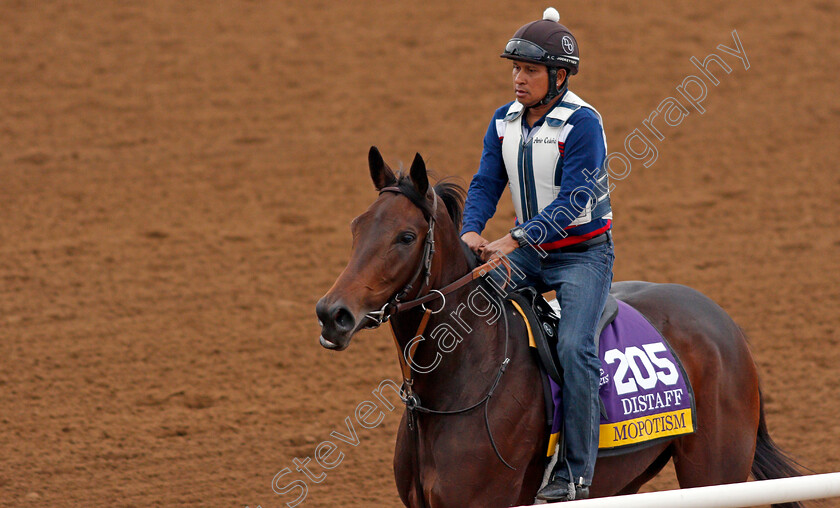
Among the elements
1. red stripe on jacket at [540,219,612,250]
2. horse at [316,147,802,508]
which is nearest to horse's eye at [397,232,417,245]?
horse at [316,147,802,508]

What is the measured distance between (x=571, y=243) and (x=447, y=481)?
1354 mm

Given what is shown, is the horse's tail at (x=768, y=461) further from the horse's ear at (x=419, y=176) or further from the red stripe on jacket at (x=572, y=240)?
the horse's ear at (x=419, y=176)

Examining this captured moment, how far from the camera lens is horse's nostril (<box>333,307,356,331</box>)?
379 cm

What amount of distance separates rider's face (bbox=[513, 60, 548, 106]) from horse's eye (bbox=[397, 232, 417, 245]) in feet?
3.38

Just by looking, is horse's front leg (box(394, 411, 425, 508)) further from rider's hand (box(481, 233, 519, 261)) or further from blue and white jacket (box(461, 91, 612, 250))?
blue and white jacket (box(461, 91, 612, 250))

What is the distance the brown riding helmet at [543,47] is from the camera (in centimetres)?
450

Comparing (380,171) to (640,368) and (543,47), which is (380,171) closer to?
(543,47)

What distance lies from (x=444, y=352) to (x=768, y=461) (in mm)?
2198

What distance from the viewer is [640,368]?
477cm

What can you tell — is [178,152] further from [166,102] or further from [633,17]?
[633,17]

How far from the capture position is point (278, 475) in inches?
256

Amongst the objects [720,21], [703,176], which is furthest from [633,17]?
[703,176]

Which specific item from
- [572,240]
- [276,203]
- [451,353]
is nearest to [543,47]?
[572,240]

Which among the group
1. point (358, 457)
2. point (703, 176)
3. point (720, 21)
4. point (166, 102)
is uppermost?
point (166, 102)
